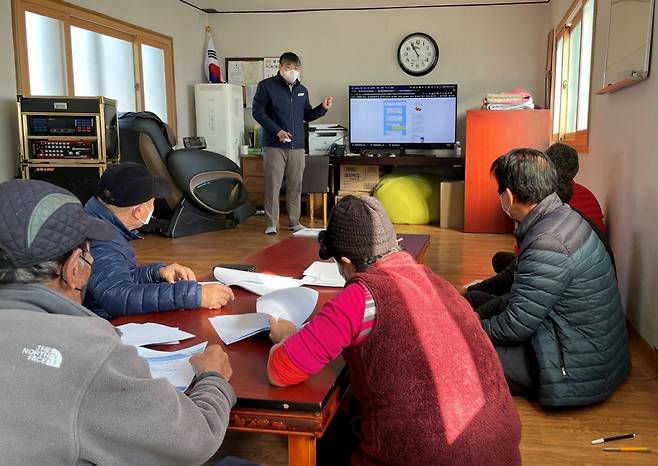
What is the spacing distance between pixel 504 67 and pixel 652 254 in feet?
15.6

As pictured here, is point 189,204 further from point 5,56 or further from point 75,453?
point 75,453

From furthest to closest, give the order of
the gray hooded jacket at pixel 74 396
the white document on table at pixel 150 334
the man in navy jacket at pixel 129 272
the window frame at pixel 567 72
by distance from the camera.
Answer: the window frame at pixel 567 72
the man in navy jacket at pixel 129 272
the white document on table at pixel 150 334
the gray hooded jacket at pixel 74 396

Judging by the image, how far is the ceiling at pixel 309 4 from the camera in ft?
22.3

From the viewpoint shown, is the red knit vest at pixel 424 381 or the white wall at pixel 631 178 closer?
the red knit vest at pixel 424 381

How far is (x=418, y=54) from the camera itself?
705 centimetres

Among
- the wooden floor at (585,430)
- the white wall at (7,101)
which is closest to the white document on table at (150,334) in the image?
the wooden floor at (585,430)

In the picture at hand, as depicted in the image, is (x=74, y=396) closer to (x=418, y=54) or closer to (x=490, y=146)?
(x=490, y=146)

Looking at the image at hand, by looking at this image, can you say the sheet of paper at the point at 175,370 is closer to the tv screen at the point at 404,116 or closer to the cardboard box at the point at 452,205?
the cardboard box at the point at 452,205

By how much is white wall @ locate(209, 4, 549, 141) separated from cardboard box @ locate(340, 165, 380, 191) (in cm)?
71

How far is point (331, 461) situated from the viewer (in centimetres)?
145

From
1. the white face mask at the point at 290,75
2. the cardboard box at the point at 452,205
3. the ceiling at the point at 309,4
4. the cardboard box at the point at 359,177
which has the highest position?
the ceiling at the point at 309,4

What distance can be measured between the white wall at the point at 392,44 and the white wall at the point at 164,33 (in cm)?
39

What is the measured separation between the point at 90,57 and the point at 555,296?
4990 millimetres

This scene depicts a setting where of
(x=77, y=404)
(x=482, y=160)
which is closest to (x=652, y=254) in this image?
(x=77, y=404)
